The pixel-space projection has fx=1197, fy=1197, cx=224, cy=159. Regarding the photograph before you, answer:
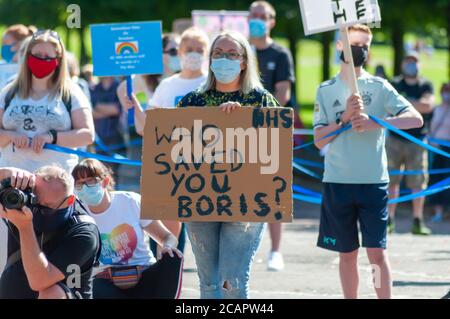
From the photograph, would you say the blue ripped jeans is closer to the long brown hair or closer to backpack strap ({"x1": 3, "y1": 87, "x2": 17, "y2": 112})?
the long brown hair

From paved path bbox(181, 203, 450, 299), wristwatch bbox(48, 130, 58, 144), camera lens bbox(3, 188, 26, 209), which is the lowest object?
paved path bbox(181, 203, 450, 299)

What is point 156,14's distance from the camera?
2553 cm

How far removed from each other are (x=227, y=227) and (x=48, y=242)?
1108mm

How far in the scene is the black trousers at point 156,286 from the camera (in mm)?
6719

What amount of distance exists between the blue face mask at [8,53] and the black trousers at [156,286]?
501 cm

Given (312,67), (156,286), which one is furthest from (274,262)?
(312,67)

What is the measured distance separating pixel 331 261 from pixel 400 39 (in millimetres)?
17862

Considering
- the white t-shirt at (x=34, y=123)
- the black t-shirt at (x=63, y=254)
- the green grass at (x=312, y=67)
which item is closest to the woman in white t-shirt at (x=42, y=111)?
the white t-shirt at (x=34, y=123)

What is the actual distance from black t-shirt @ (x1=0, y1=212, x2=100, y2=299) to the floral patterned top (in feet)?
3.64

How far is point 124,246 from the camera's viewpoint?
6.96m

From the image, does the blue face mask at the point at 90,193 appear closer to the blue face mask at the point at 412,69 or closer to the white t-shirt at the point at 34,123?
the white t-shirt at the point at 34,123

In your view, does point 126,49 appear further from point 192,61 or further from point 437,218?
point 437,218

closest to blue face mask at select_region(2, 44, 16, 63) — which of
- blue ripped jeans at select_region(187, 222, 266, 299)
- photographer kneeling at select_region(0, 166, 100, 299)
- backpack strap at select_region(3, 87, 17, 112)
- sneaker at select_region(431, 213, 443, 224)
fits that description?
backpack strap at select_region(3, 87, 17, 112)

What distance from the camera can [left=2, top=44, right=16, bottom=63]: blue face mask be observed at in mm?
11328
